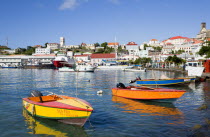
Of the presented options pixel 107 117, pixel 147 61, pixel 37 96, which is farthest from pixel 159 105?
pixel 147 61

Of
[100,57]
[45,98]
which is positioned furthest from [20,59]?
[45,98]

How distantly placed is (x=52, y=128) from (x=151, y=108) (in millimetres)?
7941

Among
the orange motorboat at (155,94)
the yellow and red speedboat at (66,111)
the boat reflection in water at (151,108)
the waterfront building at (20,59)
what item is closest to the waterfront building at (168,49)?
the waterfront building at (20,59)

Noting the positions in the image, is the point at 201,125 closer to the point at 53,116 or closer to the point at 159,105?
the point at 159,105

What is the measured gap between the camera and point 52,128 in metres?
11.8

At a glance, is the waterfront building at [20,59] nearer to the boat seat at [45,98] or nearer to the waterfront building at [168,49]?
the waterfront building at [168,49]

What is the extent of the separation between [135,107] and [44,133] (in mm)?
7870

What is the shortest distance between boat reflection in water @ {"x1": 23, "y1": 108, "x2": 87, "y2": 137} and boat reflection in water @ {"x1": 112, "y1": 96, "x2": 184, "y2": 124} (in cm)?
519

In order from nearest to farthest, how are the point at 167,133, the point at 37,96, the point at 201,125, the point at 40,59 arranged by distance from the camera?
1. the point at 167,133
2. the point at 201,125
3. the point at 37,96
4. the point at 40,59

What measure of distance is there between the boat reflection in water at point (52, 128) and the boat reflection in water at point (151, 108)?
17.0 ft

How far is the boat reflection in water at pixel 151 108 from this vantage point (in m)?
14.2

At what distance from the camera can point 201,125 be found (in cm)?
1159

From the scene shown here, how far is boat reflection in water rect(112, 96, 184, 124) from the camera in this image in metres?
14.2

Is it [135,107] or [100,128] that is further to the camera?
[135,107]
